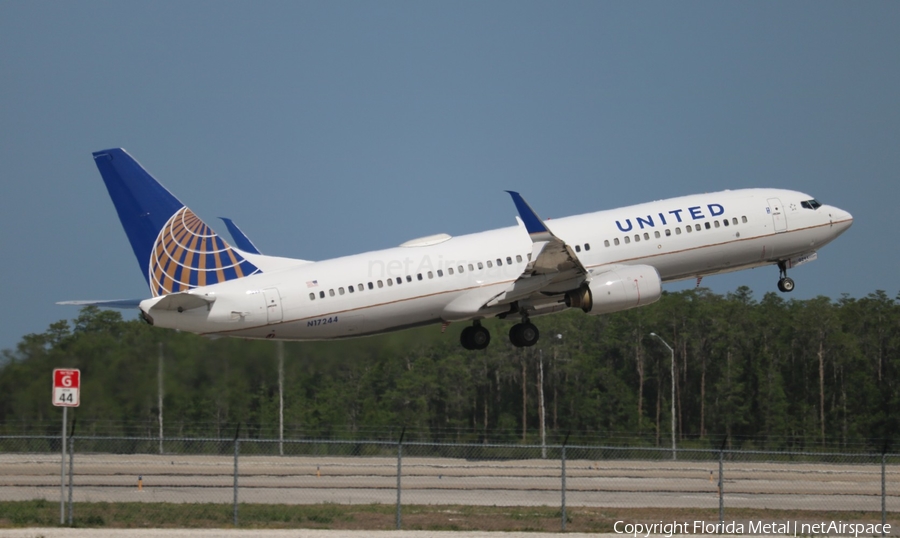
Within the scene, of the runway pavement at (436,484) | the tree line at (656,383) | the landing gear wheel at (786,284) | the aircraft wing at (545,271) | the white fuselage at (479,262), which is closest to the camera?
the runway pavement at (436,484)

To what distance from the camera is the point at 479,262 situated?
40.8 m

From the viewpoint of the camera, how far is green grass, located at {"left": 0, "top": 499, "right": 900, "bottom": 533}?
27328 mm

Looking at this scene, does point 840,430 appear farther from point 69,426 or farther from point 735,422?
point 69,426

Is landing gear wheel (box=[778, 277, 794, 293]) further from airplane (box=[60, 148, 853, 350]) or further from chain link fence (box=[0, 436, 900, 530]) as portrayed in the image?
chain link fence (box=[0, 436, 900, 530])

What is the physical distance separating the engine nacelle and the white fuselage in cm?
101

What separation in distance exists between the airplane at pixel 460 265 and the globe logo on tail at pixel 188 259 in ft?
0.11

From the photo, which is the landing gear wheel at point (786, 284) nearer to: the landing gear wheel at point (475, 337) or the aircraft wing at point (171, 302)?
the landing gear wheel at point (475, 337)

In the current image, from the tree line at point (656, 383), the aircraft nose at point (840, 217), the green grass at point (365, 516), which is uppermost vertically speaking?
the aircraft nose at point (840, 217)

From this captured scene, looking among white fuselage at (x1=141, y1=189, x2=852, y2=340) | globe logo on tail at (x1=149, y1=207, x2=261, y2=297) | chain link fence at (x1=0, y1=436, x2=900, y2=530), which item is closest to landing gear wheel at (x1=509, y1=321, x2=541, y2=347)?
white fuselage at (x1=141, y1=189, x2=852, y2=340)

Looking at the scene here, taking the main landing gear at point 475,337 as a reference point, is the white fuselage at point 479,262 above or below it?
above

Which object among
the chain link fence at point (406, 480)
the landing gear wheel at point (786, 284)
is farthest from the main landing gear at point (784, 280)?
A: the chain link fence at point (406, 480)

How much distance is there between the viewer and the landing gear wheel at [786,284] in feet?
154

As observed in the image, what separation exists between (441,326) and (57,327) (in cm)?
1361

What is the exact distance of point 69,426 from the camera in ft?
127
